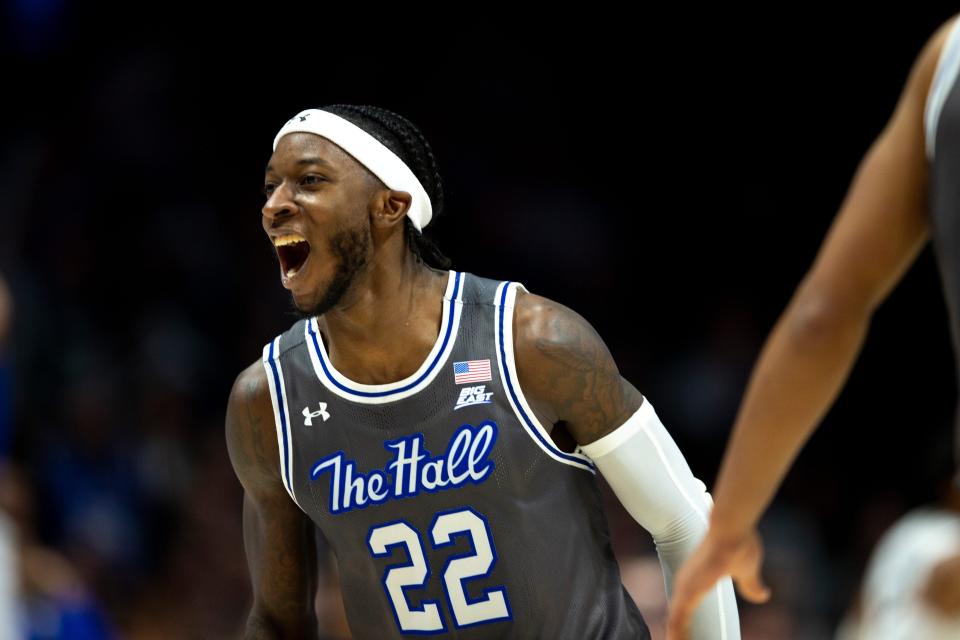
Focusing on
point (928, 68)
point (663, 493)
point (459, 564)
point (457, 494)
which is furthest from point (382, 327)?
point (928, 68)

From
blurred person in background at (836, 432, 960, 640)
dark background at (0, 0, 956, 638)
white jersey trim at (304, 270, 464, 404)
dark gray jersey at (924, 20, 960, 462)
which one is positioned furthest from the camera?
dark background at (0, 0, 956, 638)

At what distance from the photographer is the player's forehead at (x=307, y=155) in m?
3.82

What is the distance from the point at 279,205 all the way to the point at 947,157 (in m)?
2.13

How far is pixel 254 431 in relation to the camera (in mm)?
3973

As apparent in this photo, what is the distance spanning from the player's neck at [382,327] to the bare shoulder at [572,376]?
0.27 m

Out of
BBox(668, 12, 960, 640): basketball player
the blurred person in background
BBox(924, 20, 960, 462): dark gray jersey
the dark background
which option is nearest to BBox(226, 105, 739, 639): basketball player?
the blurred person in background

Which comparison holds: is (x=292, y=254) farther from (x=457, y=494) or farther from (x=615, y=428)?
(x=615, y=428)

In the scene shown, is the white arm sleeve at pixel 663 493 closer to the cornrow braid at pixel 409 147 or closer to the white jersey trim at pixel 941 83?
the cornrow braid at pixel 409 147

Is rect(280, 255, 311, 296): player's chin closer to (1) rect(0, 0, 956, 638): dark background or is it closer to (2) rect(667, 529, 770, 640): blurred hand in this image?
(2) rect(667, 529, 770, 640): blurred hand

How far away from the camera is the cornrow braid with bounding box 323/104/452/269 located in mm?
3952

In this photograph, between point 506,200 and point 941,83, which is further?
Result: point 506,200

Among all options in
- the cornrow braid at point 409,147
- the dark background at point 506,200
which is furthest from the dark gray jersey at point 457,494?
the dark background at point 506,200

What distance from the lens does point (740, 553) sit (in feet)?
7.70

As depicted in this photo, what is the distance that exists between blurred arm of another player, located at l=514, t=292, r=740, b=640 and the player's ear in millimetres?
421
